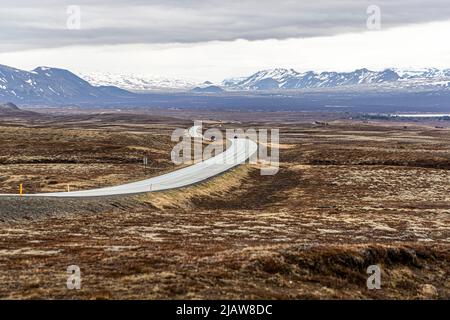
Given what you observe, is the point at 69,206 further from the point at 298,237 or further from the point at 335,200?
the point at 335,200

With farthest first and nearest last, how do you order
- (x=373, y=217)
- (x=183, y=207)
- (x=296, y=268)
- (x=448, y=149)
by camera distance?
(x=448, y=149) < (x=183, y=207) < (x=373, y=217) < (x=296, y=268)

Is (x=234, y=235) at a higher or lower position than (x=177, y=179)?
higher

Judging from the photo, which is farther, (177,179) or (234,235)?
(177,179)

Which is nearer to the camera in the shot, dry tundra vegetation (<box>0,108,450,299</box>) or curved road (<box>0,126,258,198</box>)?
dry tundra vegetation (<box>0,108,450,299</box>)

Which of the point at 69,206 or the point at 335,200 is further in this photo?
the point at 335,200

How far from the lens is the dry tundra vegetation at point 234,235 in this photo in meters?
24.5

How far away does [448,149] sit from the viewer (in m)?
132

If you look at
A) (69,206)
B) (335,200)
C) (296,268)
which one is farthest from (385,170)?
(296,268)

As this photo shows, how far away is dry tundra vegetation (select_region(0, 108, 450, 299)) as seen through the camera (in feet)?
80.2

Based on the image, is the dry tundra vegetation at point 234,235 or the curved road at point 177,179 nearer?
the dry tundra vegetation at point 234,235

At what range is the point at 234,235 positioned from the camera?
1560 inches
